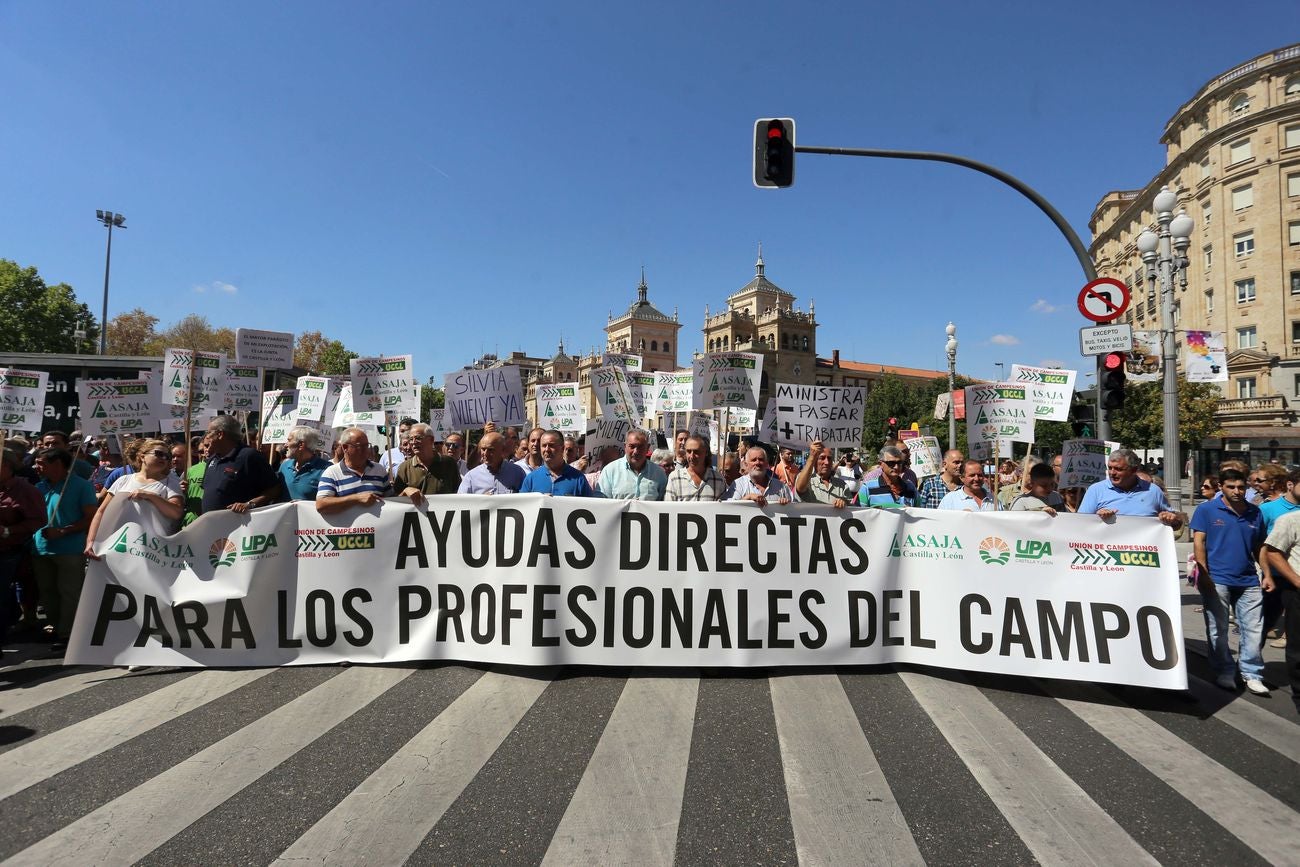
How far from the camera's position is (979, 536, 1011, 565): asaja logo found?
4.84m

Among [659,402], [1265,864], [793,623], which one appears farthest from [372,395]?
[1265,864]

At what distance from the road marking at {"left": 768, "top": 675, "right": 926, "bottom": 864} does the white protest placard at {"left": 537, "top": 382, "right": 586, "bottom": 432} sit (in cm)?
639

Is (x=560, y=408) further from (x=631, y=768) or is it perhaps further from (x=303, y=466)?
(x=631, y=768)

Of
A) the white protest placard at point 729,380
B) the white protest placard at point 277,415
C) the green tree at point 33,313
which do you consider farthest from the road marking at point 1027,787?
the green tree at point 33,313

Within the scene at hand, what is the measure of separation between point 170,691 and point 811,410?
5922 millimetres

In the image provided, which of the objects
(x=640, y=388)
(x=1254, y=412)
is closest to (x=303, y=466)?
(x=640, y=388)

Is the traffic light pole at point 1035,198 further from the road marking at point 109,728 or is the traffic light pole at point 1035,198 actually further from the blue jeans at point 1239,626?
the road marking at point 109,728

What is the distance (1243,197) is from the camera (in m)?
43.0

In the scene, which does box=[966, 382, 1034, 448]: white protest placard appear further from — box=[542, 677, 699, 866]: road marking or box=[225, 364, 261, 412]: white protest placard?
box=[225, 364, 261, 412]: white protest placard

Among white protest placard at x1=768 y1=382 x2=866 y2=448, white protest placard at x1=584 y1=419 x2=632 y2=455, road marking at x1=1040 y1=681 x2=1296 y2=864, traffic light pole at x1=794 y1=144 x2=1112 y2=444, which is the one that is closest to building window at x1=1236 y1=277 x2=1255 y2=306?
traffic light pole at x1=794 y1=144 x2=1112 y2=444

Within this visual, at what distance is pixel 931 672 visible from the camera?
4.98 metres

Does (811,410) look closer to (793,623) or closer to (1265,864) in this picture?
(793,623)

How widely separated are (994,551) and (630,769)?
9.92 ft

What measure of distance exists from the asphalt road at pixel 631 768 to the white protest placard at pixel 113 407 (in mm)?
5205
